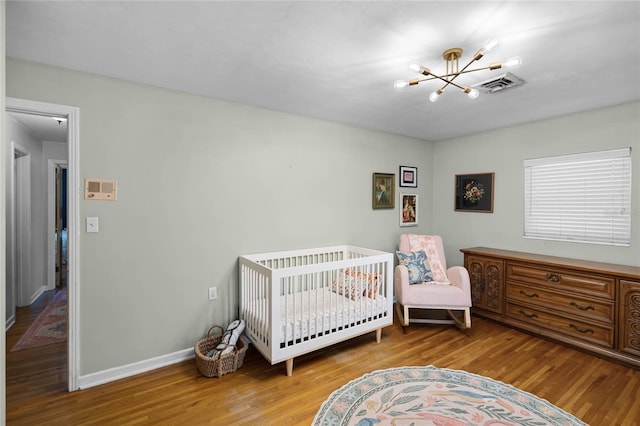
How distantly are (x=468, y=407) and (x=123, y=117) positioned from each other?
3.25 meters

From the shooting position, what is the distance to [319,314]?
2.60 m

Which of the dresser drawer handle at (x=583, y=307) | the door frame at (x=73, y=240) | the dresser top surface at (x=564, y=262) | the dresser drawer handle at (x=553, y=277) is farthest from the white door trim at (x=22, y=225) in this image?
the dresser drawer handle at (x=583, y=307)

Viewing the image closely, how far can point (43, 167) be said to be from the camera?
4.46 meters

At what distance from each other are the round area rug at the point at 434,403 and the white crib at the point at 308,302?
48 cm

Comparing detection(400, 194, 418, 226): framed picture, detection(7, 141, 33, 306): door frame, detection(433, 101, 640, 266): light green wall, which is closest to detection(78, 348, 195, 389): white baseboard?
detection(7, 141, 33, 306): door frame

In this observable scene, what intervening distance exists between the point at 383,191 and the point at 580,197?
2.09 m

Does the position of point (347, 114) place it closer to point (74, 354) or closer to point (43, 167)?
point (74, 354)

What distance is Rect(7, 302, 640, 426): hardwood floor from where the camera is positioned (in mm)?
1936

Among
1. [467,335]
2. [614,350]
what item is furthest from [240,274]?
[614,350]

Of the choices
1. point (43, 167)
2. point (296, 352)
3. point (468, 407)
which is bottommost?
point (468, 407)

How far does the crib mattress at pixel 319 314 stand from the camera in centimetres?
243

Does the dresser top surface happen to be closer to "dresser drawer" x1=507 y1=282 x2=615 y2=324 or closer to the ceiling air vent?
"dresser drawer" x1=507 y1=282 x2=615 y2=324

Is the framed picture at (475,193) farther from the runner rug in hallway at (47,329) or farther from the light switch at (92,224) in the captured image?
the runner rug in hallway at (47,329)

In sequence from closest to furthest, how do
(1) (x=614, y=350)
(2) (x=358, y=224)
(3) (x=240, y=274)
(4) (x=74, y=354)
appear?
(4) (x=74, y=354)
(1) (x=614, y=350)
(3) (x=240, y=274)
(2) (x=358, y=224)
